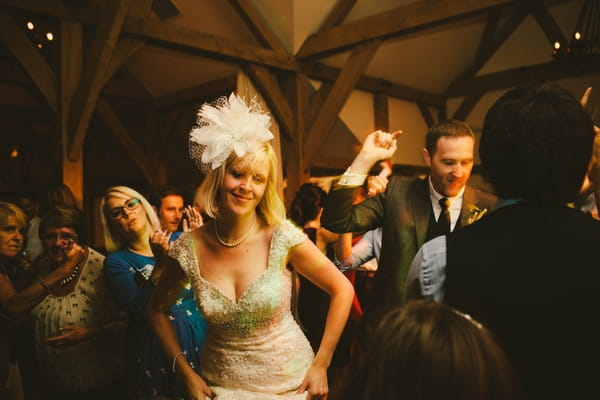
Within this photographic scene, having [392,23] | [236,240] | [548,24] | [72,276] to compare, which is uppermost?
[548,24]

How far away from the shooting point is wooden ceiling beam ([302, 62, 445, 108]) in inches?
269

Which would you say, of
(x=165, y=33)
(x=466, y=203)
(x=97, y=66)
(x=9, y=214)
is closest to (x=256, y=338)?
(x=466, y=203)

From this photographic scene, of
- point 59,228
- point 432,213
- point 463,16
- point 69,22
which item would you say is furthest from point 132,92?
point 432,213

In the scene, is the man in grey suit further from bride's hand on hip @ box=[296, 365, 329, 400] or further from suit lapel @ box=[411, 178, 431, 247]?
bride's hand on hip @ box=[296, 365, 329, 400]

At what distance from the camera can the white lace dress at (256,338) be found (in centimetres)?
176

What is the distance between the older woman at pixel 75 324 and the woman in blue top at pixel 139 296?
0.43 feet

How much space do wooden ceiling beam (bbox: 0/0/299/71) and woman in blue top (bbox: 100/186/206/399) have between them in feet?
9.78

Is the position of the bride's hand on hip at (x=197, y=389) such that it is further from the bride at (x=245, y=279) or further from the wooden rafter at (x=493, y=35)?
the wooden rafter at (x=493, y=35)

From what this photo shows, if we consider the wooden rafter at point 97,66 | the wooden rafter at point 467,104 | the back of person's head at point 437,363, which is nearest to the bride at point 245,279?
the back of person's head at point 437,363

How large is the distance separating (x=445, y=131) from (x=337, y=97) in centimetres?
421

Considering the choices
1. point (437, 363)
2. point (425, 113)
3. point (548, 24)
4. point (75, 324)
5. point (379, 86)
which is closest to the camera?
point (437, 363)

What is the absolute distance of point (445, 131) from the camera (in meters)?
2.07

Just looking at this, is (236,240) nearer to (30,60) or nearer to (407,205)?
(407,205)

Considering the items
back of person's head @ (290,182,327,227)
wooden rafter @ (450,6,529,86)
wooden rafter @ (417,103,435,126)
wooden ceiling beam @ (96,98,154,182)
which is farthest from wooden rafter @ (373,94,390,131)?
back of person's head @ (290,182,327,227)
